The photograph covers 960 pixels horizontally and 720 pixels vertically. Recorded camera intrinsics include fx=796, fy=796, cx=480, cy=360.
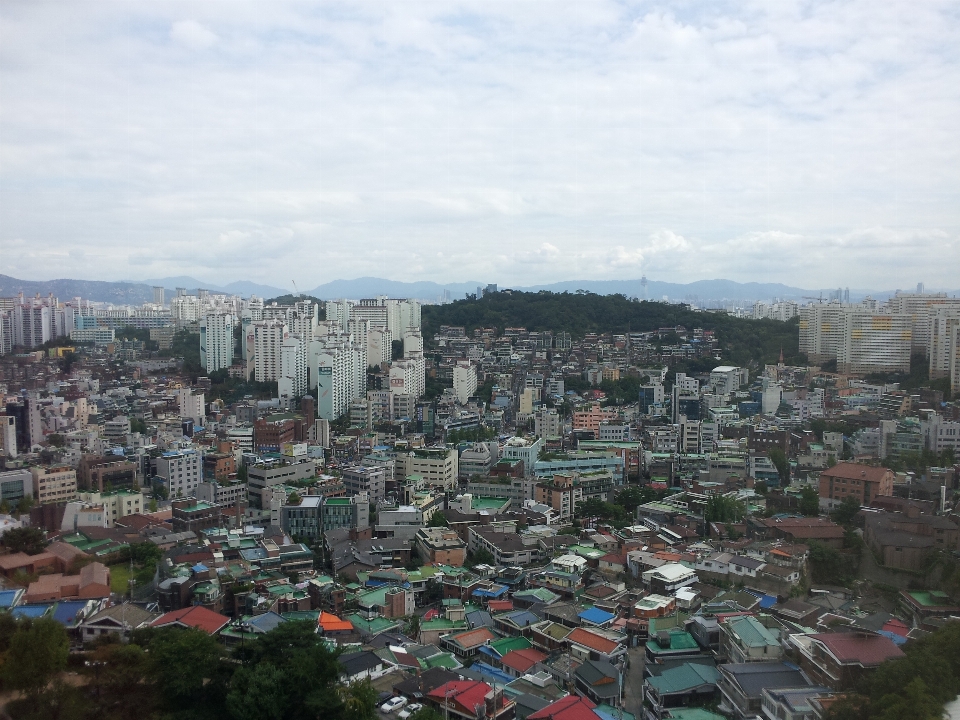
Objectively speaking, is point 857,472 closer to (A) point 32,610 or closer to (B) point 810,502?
(B) point 810,502

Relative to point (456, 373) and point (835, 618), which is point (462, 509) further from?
point (456, 373)

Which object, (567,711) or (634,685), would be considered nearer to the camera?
(567,711)

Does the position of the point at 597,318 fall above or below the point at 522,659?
above

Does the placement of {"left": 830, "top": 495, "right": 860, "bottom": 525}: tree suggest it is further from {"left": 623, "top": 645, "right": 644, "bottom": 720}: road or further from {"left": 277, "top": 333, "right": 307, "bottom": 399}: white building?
{"left": 277, "top": 333, "right": 307, "bottom": 399}: white building

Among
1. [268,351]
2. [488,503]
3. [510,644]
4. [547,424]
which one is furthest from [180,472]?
[268,351]

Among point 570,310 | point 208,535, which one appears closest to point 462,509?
point 208,535

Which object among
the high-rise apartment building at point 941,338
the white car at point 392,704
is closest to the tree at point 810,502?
the white car at point 392,704
